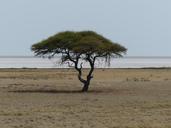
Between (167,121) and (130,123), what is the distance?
1.48 m

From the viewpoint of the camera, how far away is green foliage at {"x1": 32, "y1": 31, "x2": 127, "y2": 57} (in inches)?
1358

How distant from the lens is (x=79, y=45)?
3453 cm

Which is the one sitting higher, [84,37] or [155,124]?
[84,37]

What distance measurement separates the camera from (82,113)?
63.6ft

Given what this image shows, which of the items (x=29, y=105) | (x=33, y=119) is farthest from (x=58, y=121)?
(x=29, y=105)

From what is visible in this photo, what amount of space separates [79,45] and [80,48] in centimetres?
53

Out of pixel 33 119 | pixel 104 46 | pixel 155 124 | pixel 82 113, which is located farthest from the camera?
pixel 104 46

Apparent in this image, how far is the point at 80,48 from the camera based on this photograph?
34062 mm

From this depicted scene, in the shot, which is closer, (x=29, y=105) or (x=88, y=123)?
(x=88, y=123)

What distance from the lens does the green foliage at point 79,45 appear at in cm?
3450

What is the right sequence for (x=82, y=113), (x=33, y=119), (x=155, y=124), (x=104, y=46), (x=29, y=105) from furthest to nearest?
(x=104, y=46) → (x=29, y=105) → (x=82, y=113) → (x=33, y=119) → (x=155, y=124)

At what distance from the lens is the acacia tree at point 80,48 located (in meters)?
34.6

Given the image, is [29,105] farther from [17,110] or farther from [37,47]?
[37,47]

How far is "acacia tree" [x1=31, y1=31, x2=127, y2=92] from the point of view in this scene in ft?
113
